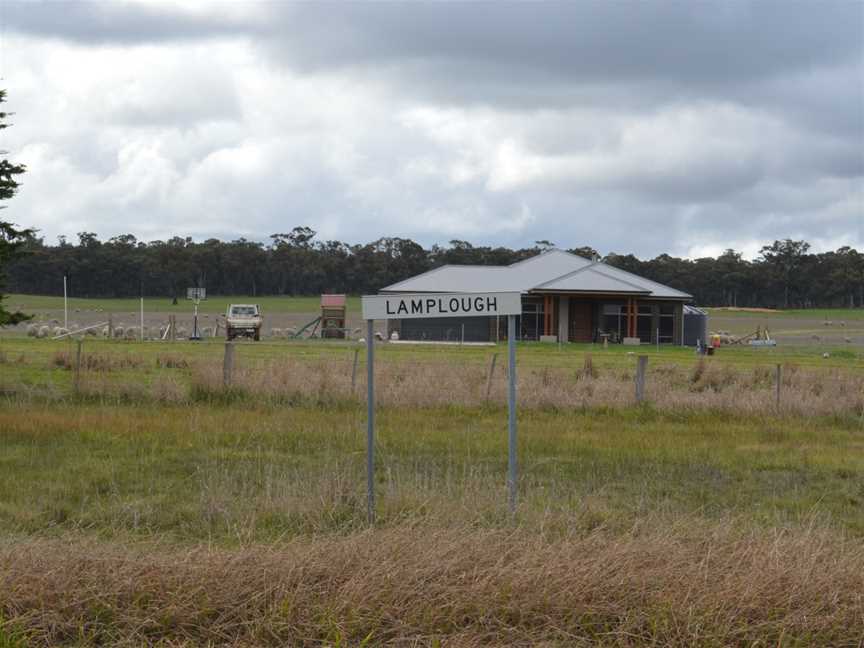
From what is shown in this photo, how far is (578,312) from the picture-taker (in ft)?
182

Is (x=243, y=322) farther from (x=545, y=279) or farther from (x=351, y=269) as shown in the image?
(x=351, y=269)

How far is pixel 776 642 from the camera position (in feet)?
17.6

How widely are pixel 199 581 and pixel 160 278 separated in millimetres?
115522

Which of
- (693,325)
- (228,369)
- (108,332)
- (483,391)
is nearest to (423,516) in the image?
(483,391)

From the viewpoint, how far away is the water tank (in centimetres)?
5709

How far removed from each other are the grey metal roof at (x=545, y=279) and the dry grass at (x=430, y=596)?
150ft

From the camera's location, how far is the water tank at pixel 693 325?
2248 inches

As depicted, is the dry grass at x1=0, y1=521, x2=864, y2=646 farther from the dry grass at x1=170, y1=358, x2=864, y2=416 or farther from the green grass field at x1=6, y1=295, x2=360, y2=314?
the green grass field at x1=6, y1=295, x2=360, y2=314

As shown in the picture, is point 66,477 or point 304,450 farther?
point 304,450

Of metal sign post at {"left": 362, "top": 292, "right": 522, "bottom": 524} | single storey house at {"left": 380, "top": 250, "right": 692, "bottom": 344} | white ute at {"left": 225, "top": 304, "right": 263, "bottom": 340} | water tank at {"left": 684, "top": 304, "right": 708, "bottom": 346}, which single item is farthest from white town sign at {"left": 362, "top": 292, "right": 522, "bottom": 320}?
water tank at {"left": 684, "top": 304, "right": 708, "bottom": 346}

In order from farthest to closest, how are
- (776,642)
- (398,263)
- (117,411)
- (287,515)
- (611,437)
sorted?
(398,263) < (117,411) < (611,437) < (287,515) < (776,642)

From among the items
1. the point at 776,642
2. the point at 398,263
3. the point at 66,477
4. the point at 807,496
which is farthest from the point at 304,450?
the point at 398,263

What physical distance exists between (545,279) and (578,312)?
3700 millimetres

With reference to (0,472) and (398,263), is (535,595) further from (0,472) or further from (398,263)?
(398,263)
